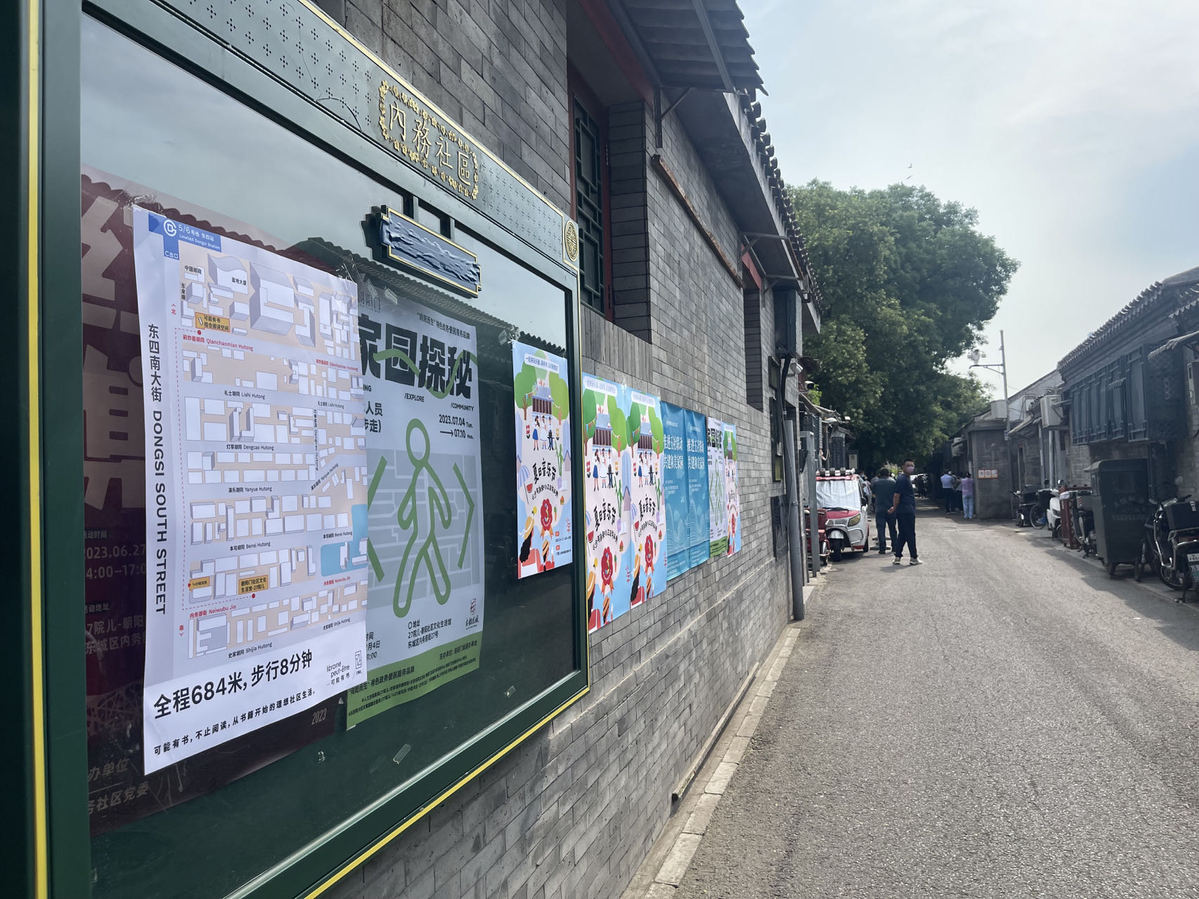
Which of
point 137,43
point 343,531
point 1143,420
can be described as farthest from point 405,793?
point 1143,420

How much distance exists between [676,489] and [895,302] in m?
27.0

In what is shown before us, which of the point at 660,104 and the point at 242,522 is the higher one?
the point at 660,104

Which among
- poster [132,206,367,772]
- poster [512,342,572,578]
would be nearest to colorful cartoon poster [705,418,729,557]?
poster [512,342,572,578]

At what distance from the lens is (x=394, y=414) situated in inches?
81.7

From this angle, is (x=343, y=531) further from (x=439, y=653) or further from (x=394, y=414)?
(x=439, y=653)

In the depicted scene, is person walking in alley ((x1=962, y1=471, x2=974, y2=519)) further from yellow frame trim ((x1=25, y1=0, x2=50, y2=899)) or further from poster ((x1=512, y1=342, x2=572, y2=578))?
yellow frame trim ((x1=25, y1=0, x2=50, y2=899))

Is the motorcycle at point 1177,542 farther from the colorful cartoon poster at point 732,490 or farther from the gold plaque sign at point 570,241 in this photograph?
the gold plaque sign at point 570,241

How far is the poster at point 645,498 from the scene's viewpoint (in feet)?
14.2

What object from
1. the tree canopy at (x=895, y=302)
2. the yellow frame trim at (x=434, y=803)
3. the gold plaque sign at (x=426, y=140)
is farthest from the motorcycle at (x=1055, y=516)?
the gold plaque sign at (x=426, y=140)

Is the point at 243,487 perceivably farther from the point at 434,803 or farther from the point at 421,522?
the point at 434,803

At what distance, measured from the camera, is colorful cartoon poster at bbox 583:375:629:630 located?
3.70 metres

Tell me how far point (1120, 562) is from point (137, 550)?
50.7ft

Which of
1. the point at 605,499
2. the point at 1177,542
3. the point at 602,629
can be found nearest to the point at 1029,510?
the point at 1177,542

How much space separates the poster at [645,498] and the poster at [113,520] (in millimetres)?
3007
